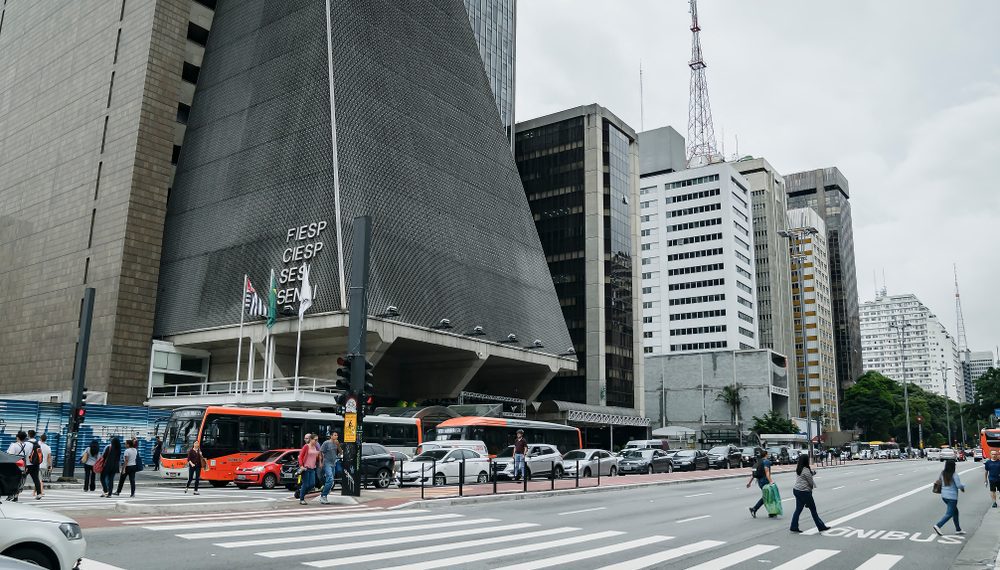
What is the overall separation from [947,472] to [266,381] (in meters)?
37.8

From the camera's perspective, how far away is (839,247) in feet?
585

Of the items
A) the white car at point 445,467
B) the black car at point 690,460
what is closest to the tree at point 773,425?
the black car at point 690,460

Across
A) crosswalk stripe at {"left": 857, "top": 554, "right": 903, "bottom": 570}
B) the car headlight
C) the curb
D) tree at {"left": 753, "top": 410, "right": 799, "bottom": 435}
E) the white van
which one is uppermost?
tree at {"left": 753, "top": 410, "right": 799, "bottom": 435}

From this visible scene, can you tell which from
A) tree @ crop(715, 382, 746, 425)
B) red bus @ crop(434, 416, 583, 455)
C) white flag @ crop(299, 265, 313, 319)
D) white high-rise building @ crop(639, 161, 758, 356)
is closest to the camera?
red bus @ crop(434, 416, 583, 455)

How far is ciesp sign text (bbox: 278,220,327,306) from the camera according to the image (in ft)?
149

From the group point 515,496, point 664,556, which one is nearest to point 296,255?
point 515,496

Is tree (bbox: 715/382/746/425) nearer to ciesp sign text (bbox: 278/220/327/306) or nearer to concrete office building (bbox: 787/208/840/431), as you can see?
concrete office building (bbox: 787/208/840/431)

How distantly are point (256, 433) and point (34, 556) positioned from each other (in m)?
23.4

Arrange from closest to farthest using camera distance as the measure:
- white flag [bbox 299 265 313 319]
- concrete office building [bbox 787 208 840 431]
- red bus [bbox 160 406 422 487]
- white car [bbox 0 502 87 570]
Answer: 1. white car [bbox 0 502 87 570]
2. red bus [bbox 160 406 422 487]
3. white flag [bbox 299 265 313 319]
4. concrete office building [bbox 787 208 840 431]

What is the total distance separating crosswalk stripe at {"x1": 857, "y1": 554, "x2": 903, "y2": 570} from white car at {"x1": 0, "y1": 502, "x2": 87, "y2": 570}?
10.6 m

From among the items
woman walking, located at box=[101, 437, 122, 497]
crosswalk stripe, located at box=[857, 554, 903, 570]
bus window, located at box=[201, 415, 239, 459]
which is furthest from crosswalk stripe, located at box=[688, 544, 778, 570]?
bus window, located at box=[201, 415, 239, 459]

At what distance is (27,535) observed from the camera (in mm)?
7824

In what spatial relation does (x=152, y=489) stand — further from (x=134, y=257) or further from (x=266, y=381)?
(x=134, y=257)

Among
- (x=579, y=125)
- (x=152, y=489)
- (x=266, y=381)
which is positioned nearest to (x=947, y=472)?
(x=152, y=489)
